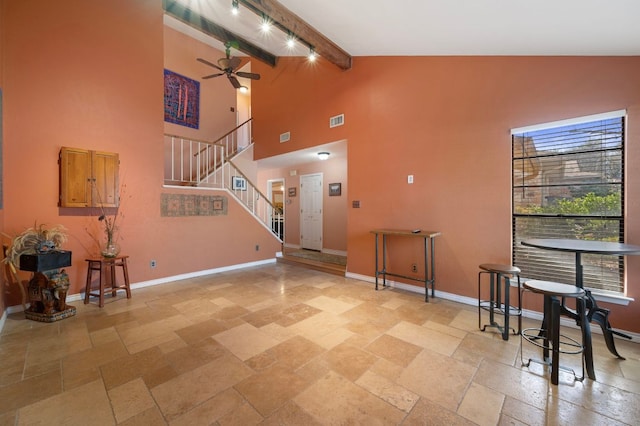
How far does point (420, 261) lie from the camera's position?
4086 mm

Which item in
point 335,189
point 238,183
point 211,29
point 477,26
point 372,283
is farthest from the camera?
point 335,189

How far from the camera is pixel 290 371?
2105 mm

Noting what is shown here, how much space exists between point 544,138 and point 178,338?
460 centimetres

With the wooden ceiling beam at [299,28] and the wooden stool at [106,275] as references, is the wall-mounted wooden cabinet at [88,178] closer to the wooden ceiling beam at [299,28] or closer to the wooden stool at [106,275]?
the wooden stool at [106,275]

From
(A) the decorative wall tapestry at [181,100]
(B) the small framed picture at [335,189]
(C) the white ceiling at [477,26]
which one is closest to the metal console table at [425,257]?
(C) the white ceiling at [477,26]

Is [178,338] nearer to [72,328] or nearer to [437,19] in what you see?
[72,328]

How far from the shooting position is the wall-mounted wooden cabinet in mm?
3564

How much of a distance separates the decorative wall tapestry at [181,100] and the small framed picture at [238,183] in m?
1.98

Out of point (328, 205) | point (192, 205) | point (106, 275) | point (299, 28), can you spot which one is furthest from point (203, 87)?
point (106, 275)

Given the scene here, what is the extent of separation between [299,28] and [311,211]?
15.6ft

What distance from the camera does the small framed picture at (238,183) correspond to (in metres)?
6.52

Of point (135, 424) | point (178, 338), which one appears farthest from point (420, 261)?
point (135, 424)

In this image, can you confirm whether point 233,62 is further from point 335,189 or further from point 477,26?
point 477,26

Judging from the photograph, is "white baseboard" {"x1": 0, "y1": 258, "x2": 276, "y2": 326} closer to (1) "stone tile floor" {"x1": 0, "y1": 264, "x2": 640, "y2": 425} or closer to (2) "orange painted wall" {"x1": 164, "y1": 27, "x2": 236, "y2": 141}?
(1) "stone tile floor" {"x1": 0, "y1": 264, "x2": 640, "y2": 425}
